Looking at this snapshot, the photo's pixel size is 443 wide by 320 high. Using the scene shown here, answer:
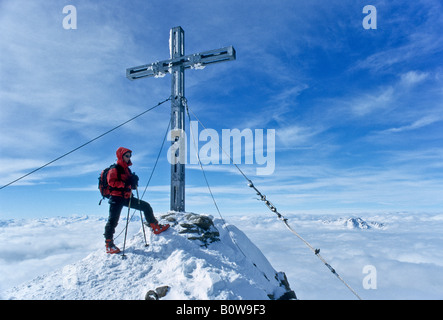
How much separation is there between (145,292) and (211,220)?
4.97 meters

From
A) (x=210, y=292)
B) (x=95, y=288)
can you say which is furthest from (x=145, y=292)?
(x=210, y=292)

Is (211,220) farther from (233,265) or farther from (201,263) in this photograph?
(201,263)

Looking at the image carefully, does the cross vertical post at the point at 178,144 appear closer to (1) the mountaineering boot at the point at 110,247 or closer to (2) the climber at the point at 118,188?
(2) the climber at the point at 118,188

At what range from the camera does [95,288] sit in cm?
595

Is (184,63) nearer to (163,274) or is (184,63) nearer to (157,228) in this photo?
(157,228)

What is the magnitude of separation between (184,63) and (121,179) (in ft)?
22.4

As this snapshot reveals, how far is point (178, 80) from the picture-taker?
36.8 feet

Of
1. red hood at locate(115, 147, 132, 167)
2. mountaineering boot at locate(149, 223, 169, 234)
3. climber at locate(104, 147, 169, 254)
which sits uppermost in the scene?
red hood at locate(115, 147, 132, 167)

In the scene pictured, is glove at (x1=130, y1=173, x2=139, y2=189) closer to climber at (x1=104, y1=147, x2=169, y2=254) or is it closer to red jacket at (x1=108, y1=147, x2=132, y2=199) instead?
climber at (x1=104, y1=147, x2=169, y2=254)

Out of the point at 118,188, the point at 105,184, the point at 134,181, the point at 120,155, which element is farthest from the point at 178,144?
the point at 105,184

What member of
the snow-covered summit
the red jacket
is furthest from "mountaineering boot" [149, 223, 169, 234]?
the red jacket

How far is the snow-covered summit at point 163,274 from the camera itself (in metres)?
5.76

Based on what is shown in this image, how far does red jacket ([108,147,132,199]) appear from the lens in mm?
7523
